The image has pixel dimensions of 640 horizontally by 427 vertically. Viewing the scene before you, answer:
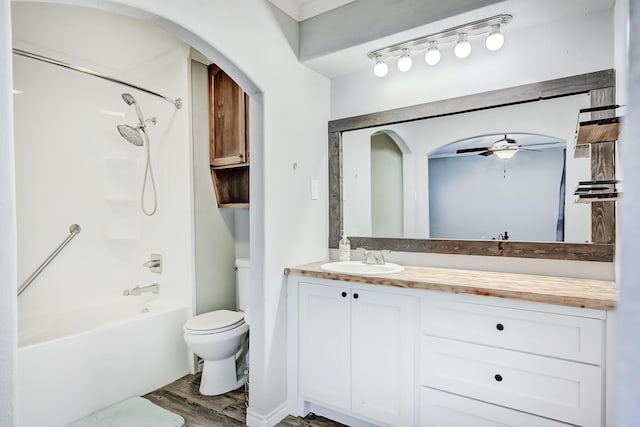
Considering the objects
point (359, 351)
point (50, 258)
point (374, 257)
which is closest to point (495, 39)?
point (374, 257)

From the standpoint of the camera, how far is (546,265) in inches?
74.3

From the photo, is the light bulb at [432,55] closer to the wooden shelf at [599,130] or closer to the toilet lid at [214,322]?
the wooden shelf at [599,130]

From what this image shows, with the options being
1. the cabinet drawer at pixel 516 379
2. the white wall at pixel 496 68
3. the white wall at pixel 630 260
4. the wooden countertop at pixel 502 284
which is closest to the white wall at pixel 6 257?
the white wall at pixel 630 260

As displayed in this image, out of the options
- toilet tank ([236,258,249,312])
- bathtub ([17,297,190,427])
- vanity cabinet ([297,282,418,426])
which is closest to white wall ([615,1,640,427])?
vanity cabinet ([297,282,418,426])

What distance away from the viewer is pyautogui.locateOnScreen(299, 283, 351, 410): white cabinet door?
197cm

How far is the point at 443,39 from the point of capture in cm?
199

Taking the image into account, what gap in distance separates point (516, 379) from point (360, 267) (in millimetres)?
998

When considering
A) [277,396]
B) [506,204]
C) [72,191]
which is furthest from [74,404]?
[506,204]

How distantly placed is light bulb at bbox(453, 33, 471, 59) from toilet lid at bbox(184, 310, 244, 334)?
2.16 meters

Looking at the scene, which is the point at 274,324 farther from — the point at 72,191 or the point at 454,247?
the point at 72,191

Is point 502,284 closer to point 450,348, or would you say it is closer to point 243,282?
point 450,348

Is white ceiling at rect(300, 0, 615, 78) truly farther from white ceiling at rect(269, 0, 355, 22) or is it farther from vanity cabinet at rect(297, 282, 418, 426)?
vanity cabinet at rect(297, 282, 418, 426)

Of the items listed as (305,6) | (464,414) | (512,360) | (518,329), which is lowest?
(464,414)

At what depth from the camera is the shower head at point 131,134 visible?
2.67m
